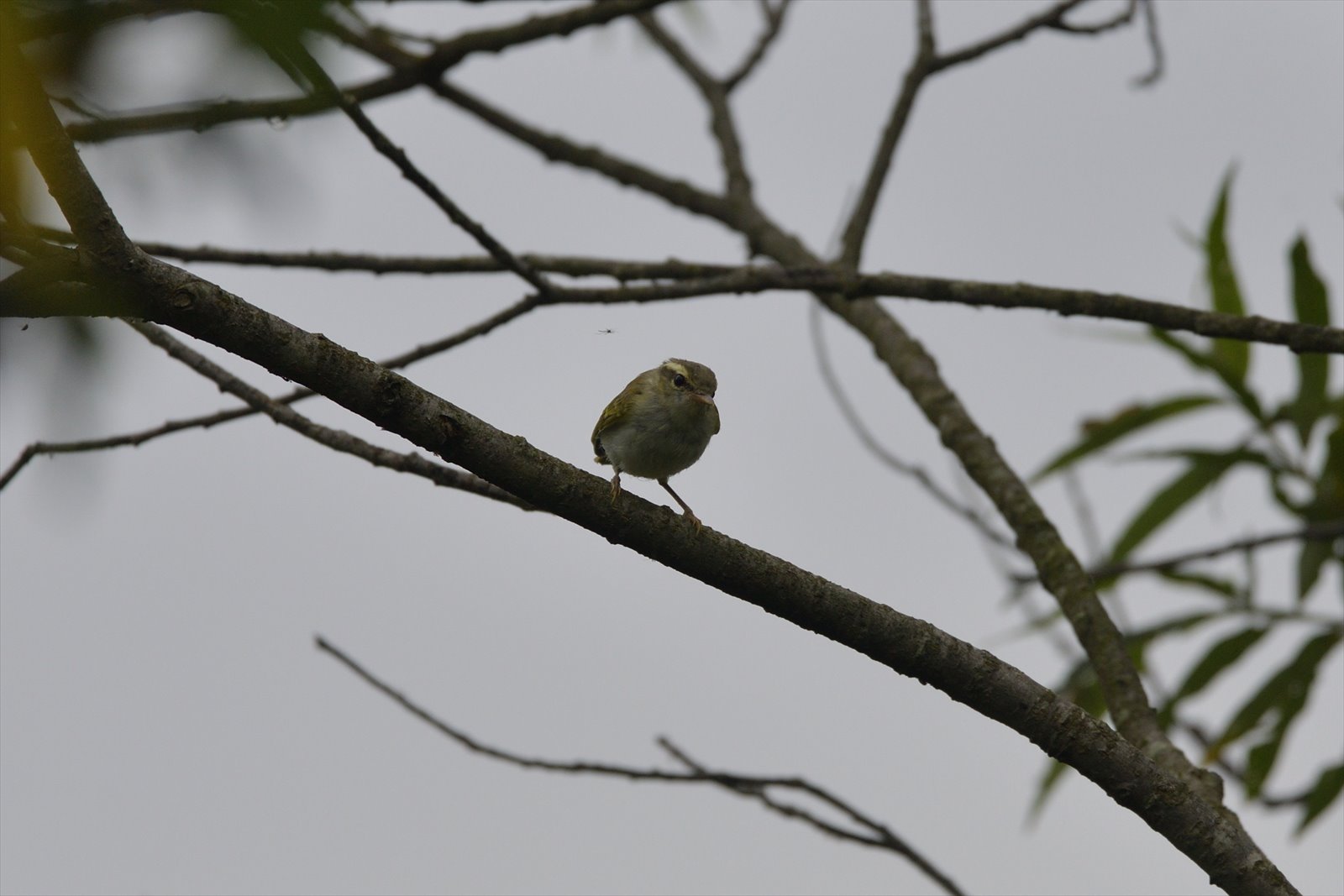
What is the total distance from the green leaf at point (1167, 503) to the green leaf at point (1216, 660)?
793mm

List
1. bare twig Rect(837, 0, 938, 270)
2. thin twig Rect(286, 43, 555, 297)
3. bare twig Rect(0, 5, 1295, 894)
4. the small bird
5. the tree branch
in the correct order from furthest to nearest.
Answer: bare twig Rect(837, 0, 938, 270), the small bird, the tree branch, thin twig Rect(286, 43, 555, 297), bare twig Rect(0, 5, 1295, 894)

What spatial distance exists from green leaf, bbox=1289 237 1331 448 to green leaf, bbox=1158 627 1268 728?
1.14 metres

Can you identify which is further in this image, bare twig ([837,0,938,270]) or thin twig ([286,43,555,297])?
bare twig ([837,0,938,270])

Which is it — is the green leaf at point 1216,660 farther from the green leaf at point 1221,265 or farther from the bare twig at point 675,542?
the bare twig at point 675,542

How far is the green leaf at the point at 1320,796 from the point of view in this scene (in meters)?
6.78

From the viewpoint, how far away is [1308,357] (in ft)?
23.8

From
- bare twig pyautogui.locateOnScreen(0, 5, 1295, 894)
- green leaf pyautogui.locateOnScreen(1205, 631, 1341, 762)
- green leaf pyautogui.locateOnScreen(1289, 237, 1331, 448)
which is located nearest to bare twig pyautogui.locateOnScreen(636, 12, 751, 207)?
green leaf pyautogui.locateOnScreen(1289, 237, 1331, 448)

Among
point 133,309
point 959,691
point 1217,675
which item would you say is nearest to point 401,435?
point 133,309

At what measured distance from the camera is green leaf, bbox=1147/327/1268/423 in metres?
7.93

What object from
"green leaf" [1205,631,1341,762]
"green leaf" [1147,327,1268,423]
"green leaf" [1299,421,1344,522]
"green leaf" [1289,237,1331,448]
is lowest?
"green leaf" [1205,631,1341,762]

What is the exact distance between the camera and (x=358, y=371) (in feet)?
9.36

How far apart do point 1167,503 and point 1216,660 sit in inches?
40.9

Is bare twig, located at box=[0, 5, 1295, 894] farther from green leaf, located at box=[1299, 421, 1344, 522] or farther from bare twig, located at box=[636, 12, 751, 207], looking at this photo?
bare twig, located at box=[636, 12, 751, 207]

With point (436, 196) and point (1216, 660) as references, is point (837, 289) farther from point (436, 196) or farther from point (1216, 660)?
point (1216, 660)
